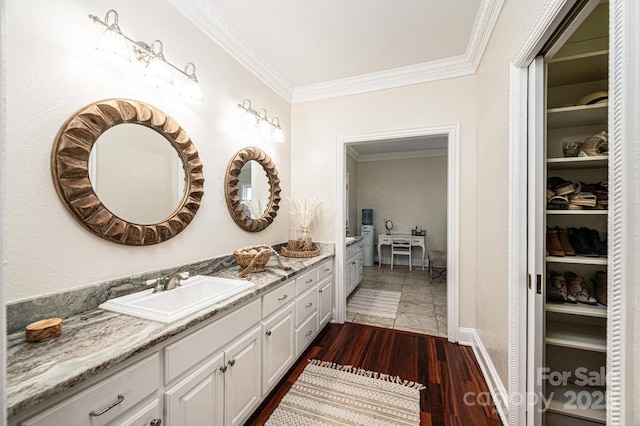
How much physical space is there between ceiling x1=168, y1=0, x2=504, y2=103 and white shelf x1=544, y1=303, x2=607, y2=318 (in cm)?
189

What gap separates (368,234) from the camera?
5.89 metres

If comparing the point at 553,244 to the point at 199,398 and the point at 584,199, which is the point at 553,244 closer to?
the point at 584,199

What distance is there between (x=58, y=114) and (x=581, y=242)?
9.14 ft

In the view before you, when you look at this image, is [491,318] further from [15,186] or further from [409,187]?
[409,187]

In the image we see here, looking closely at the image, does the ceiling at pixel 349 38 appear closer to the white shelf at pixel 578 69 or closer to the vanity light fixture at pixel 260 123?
the vanity light fixture at pixel 260 123

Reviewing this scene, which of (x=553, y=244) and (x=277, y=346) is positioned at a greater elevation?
(x=553, y=244)

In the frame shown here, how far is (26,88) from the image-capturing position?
40.9 inches

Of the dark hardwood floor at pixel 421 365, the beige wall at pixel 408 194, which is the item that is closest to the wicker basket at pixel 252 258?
the dark hardwood floor at pixel 421 365

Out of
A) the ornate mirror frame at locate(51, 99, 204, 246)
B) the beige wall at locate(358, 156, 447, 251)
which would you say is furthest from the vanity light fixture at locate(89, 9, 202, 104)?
the beige wall at locate(358, 156, 447, 251)

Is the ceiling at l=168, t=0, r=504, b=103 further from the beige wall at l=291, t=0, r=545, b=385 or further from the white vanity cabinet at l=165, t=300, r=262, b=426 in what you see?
the white vanity cabinet at l=165, t=300, r=262, b=426

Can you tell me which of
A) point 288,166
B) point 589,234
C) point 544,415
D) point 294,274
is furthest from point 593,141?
point 288,166

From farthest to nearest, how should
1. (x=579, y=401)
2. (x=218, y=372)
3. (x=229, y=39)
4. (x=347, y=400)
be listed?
(x=229, y=39)
(x=347, y=400)
(x=579, y=401)
(x=218, y=372)

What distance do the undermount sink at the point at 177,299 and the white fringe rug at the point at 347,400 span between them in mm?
857

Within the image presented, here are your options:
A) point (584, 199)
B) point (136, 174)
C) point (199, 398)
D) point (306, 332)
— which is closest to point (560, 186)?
point (584, 199)
